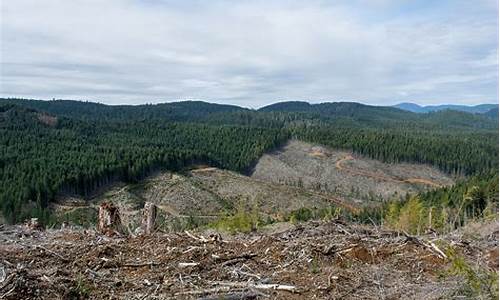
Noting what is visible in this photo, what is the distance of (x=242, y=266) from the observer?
561 cm

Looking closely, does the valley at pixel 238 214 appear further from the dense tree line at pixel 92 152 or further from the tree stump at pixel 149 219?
the dense tree line at pixel 92 152

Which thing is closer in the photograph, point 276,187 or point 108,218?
point 108,218

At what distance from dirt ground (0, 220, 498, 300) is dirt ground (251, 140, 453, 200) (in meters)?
81.4

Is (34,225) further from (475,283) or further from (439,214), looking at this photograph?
(439,214)

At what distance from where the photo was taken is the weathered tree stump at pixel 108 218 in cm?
811

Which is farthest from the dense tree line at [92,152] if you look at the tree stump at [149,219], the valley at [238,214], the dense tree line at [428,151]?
the tree stump at [149,219]

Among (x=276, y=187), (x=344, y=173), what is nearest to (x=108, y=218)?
(x=276, y=187)

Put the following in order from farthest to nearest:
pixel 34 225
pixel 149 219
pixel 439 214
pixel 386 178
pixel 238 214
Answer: pixel 386 178 < pixel 439 214 < pixel 238 214 < pixel 34 225 < pixel 149 219

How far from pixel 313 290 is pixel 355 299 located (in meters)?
0.42

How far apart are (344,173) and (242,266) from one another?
100 m

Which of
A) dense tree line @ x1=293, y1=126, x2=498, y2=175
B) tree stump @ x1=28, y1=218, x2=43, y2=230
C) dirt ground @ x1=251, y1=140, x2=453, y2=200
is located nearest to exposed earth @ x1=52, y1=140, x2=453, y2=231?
dirt ground @ x1=251, y1=140, x2=453, y2=200

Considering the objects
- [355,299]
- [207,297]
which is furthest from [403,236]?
[207,297]

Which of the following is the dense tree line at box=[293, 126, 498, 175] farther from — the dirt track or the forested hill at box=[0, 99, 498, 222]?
the dirt track

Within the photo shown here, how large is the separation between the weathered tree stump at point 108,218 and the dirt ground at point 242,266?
835 mm
